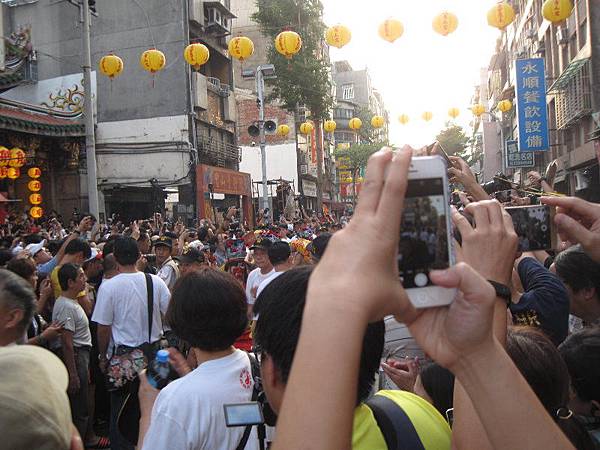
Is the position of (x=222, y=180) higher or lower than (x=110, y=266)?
higher

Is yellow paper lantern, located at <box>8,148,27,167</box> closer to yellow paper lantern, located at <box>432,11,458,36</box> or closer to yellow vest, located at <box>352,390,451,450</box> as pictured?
yellow paper lantern, located at <box>432,11,458,36</box>

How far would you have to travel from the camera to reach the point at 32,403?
4.04 feet

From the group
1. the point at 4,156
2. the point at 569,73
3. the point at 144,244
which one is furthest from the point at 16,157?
the point at 569,73

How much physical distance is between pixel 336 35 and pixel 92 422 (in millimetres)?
9742

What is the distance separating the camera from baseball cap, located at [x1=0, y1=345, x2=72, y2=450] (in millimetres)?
1186

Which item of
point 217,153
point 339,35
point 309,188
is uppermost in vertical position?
point 339,35

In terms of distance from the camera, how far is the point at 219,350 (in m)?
2.45

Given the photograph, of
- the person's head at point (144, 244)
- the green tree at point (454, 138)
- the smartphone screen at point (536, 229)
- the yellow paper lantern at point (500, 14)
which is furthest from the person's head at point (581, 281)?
the green tree at point (454, 138)

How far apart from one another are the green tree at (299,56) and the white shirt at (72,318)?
2061 centimetres

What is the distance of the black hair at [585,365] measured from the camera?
2.03 m

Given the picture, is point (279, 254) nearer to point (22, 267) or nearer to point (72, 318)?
point (72, 318)

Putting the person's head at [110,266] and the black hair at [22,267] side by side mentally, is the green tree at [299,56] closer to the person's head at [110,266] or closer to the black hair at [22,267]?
the person's head at [110,266]

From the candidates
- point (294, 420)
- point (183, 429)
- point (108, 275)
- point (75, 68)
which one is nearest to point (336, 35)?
point (108, 275)

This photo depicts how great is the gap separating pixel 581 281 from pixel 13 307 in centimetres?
311
